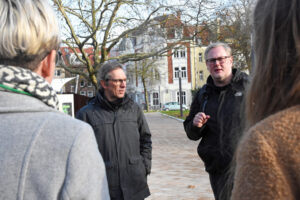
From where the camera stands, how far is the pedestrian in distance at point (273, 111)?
1046 mm

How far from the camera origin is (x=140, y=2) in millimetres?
16125

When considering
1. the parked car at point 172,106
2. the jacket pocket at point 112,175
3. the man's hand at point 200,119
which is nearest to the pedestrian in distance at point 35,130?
the man's hand at point 200,119

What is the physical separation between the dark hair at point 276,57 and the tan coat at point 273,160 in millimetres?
101

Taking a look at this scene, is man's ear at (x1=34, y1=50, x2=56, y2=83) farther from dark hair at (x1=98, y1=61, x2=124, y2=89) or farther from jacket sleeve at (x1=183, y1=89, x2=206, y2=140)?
dark hair at (x1=98, y1=61, x2=124, y2=89)

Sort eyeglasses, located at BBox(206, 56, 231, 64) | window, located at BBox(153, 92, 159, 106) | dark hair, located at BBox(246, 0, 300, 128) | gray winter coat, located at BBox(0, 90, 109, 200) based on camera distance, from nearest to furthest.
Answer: dark hair, located at BBox(246, 0, 300, 128) → gray winter coat, located at BBox(0, 90, 109, 200) → eyeglasses, located at BBox(206, 56, 231, 64) → window, located at BBox(153, 92, 159, 106)

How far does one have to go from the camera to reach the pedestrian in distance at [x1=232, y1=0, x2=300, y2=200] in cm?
105

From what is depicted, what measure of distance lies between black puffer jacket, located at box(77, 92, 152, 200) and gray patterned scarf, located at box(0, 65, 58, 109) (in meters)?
2.25

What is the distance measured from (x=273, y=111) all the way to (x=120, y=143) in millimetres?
2664

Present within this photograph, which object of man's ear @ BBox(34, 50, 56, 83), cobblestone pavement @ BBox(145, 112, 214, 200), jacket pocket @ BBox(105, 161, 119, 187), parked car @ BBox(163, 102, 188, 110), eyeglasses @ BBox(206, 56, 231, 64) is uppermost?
eyeglasses @ BBox(206, 56, 231, 64)

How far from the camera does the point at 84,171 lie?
140cm

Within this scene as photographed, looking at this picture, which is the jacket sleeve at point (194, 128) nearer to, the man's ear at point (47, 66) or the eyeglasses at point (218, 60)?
the eyeglasses at point (218, 60)

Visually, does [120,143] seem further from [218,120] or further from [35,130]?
[35,130]

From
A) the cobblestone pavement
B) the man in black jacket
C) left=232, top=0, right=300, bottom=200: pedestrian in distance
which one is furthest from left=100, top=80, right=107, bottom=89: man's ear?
the cobblestone pavement

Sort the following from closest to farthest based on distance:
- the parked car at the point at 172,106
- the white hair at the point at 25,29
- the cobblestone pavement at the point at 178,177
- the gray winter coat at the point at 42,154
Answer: the gray winter coat at the point at 42,154 < the white hair at the point at 25,29 < the cobblestone pavement at the point at 178,177 < the parked car at the point at 172,106
